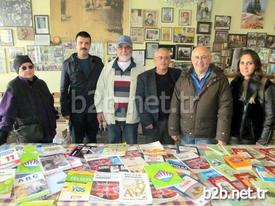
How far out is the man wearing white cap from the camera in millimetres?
2340

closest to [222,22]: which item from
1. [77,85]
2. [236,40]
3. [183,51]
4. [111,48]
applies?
[236,40]

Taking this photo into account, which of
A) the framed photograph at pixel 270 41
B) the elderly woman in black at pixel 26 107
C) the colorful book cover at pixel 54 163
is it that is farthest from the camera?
the framed photograph at pixel 270 41

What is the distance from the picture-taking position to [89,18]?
137 inches

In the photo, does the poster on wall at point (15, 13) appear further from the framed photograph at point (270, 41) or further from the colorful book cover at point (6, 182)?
the framed photograph at point (270, 41)

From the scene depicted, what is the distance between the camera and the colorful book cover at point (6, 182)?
46.9 inches

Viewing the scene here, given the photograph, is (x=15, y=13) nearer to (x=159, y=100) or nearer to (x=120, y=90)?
(x=120, y=90)

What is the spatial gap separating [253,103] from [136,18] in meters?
2.03

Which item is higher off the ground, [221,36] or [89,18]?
[89,18]

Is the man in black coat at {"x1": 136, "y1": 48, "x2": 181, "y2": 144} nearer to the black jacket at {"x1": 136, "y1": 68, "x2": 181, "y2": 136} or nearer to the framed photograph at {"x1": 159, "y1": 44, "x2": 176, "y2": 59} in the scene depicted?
the black jacket at {"x1": 136, "y1": 68, "x2": 181, "y2": 136}

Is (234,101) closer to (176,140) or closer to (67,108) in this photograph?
(176,140)

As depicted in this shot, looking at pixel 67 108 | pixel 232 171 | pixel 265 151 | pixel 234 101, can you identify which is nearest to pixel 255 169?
pixel 232 171

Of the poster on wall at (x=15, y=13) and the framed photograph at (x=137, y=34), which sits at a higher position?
the poster on wall at (x=15, y=13)

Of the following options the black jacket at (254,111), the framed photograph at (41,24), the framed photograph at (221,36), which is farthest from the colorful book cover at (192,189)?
the framed photograph at (41,24)

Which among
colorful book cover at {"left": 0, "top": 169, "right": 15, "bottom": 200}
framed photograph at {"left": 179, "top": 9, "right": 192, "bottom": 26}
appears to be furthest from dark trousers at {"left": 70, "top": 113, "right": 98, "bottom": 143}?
framed photograph at {"left": 179, "top": 9, "right": 192, "bottom": 26}
